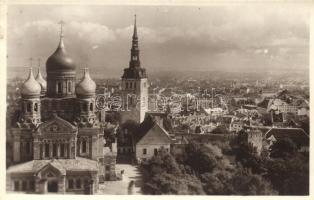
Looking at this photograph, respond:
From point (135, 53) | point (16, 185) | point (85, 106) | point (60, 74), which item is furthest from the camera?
point (60, 74)

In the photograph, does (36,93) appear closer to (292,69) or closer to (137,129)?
(137,129)

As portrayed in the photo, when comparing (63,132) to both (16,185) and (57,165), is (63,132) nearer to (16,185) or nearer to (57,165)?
(57,165)

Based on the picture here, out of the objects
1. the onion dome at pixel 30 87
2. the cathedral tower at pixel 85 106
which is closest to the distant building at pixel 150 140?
the cathedral tower at pixel 85 106

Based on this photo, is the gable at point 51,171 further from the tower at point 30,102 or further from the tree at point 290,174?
the tree at point 290,174

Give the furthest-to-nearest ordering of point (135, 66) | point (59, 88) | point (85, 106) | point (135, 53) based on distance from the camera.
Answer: point (59, 88)
point (85, 106)
point (135, 66)
point (135, 53)

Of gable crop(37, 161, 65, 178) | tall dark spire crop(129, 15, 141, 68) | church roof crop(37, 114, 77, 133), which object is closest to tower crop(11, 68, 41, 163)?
church roof crop(37, 114, 77, 133)

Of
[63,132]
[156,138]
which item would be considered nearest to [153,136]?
[156,138]

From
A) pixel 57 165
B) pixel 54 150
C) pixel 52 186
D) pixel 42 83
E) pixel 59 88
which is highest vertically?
pixel 42 83
